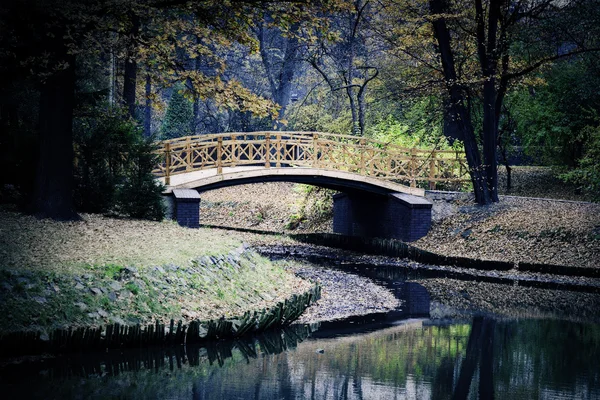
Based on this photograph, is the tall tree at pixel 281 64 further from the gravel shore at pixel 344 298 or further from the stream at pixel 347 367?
the stream at pixel 347 367

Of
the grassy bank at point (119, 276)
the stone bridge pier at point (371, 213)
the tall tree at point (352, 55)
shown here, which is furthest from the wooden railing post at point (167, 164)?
the tall tree at point (352, 55)

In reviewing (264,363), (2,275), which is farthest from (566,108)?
(2,275)

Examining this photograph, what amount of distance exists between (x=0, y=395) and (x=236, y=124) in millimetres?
33177

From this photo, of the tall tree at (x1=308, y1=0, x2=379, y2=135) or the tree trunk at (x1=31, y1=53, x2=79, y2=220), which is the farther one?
the tall tree at (x1=308, y1=0, x2=379, y2=135)

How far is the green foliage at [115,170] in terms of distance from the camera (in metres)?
17.1

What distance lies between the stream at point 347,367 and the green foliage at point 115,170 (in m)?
6.72

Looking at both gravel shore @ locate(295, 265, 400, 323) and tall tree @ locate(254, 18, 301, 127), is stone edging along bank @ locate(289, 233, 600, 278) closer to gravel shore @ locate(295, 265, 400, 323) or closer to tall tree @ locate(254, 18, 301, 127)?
gravel shore @ locate(295, 265, 400, 323)

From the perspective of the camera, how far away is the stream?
27.8 ft

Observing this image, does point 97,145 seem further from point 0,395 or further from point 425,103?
point 425,103

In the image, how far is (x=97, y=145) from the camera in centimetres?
1723

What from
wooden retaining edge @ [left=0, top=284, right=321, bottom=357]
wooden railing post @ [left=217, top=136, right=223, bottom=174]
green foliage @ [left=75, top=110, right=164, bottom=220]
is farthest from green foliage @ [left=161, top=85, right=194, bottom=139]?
wooden retaining edge @ [left=0, top=284, right=321, bottom=357]

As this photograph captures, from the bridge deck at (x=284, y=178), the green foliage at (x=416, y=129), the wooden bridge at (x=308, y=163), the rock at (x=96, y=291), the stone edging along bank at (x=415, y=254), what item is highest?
the green foliage at (x=416, y=129)

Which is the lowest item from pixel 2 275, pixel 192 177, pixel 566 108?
pixel 2 275

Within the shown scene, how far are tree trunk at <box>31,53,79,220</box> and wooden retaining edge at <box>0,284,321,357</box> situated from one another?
17.3ft
